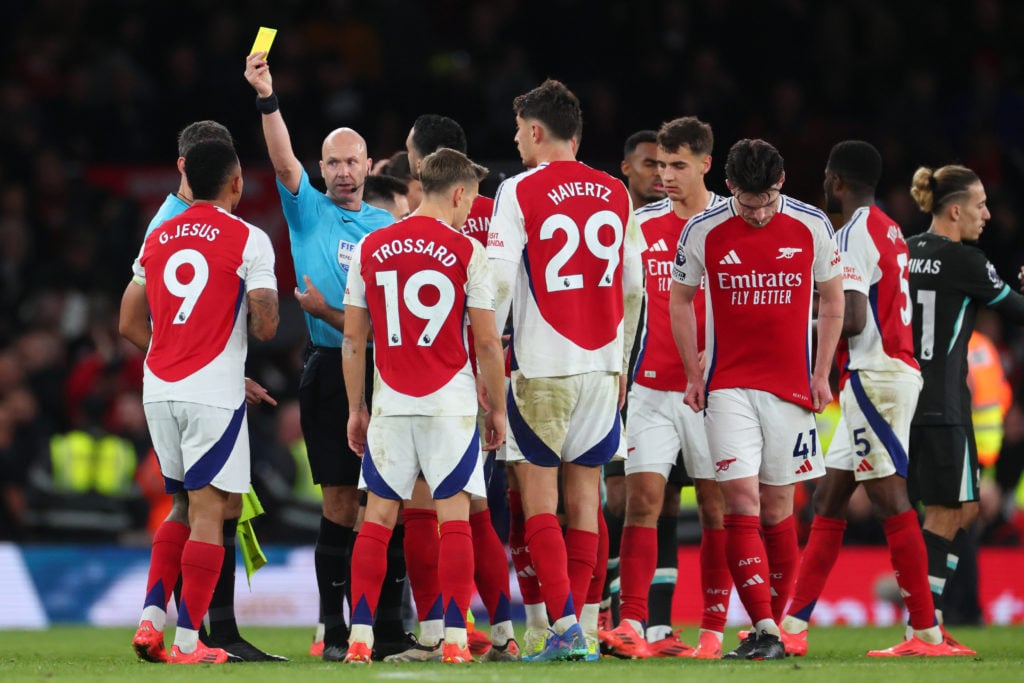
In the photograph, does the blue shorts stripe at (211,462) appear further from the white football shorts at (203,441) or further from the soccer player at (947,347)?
the soccer player at (947,347)

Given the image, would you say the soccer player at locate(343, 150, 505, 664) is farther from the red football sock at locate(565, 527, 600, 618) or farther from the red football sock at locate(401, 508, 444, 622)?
the red football sock at locate(565, 527, 600, 618)

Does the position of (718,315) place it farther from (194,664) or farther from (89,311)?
(89,311)

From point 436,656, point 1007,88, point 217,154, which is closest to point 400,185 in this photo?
point 217,154

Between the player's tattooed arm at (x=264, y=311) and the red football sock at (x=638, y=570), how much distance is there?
84.7 inches

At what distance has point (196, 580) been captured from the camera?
781 centimetres

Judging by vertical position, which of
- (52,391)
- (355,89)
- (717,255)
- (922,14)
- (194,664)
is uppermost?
(922,14)

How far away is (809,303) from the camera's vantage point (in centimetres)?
816

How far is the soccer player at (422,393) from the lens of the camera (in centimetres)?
745

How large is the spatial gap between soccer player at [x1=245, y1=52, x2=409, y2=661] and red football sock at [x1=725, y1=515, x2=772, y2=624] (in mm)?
1806

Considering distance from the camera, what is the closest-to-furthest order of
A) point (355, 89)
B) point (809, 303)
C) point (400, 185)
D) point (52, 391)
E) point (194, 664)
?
point (194, 664) → point (809, 303) → point (400, 185) → point (52, 391) → point (355, 89)

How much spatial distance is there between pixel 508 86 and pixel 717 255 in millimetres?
9350

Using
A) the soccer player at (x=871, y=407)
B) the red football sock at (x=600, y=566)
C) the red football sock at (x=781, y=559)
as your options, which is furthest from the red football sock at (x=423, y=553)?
the soccer player at (x=871, y=407)

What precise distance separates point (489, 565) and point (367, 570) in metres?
0.91

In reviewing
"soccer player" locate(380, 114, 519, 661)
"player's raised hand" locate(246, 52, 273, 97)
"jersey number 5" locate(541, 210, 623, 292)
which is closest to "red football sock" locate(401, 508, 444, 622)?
"soccer player" locate(380, 114, 519, 661)
